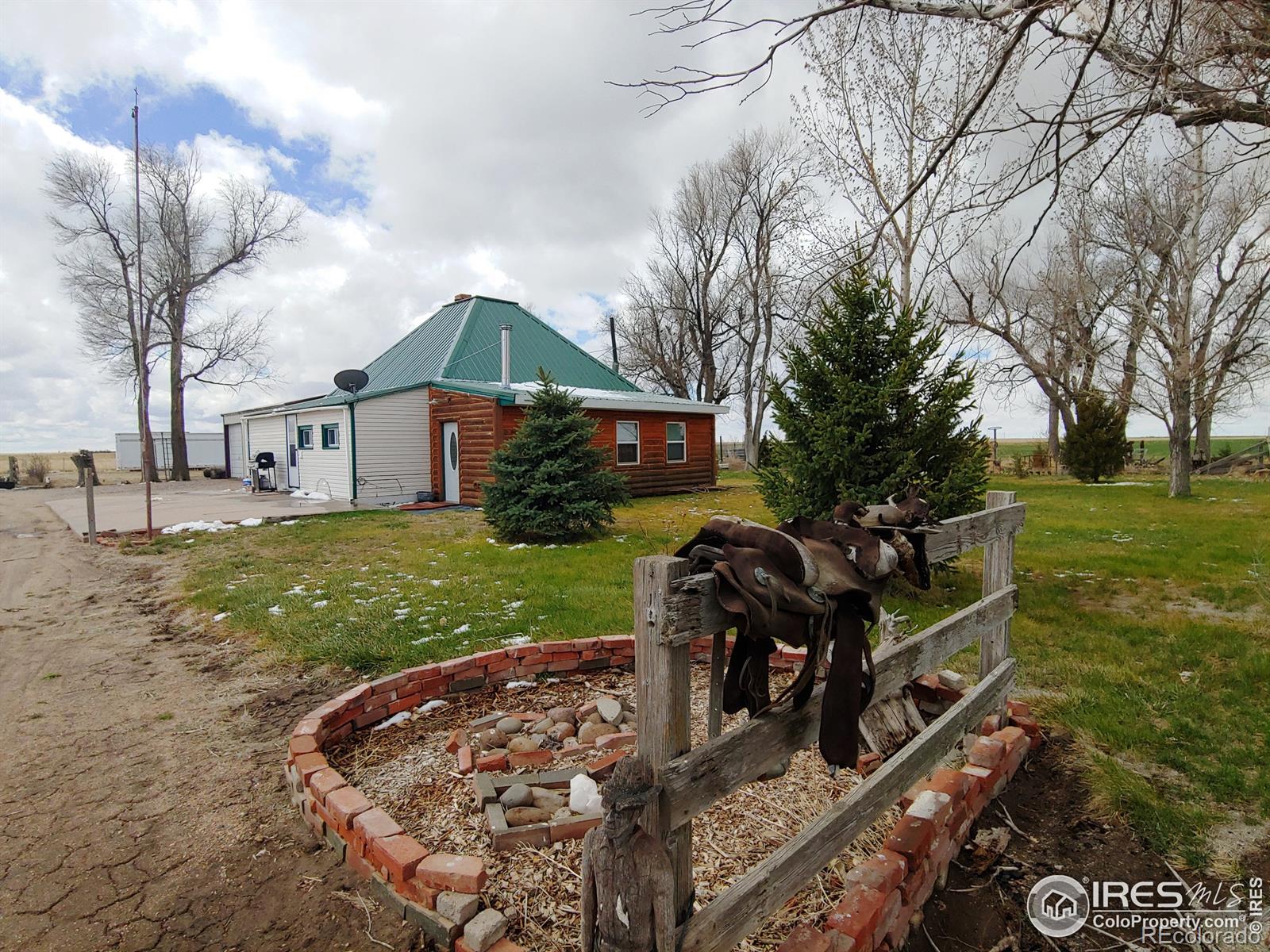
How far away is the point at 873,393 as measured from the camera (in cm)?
582

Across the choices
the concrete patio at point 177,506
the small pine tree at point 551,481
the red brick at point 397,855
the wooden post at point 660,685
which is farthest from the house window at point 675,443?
the wooden post at point 660,685

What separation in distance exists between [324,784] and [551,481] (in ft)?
24.1

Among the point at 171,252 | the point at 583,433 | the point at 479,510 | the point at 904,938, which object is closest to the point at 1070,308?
the point at 583,433

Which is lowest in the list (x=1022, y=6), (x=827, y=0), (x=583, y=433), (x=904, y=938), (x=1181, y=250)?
(x=904, y=938)

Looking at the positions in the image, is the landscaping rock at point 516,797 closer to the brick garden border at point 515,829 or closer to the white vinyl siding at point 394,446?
the brick garden border at point 515,829

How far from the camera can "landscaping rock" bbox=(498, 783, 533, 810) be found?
2.69 meters

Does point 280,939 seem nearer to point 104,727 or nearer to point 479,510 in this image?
point 104,727

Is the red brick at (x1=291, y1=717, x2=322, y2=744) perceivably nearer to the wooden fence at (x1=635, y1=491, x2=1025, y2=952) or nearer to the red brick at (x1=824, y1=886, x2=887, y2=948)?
the wooden fence at (x1=635, y1=491, x2=1025, y2=952)

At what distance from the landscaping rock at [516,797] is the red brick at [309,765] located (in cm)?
84

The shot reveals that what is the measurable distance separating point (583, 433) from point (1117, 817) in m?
8.38

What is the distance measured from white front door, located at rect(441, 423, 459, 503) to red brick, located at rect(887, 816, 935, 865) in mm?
13832

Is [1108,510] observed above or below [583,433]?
below

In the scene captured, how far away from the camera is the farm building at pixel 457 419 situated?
14812 mm

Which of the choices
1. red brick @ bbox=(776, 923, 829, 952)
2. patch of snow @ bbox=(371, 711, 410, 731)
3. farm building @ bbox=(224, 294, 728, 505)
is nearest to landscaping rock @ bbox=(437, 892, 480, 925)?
red brick @ bbox=(776, 923, 829, 952)
